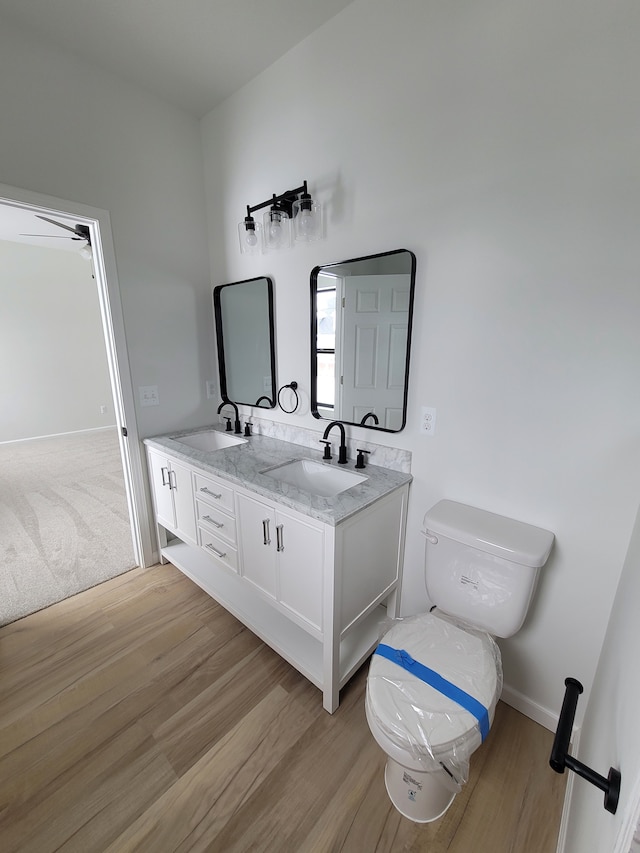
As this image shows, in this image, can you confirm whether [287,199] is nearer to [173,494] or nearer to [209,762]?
[173,494]

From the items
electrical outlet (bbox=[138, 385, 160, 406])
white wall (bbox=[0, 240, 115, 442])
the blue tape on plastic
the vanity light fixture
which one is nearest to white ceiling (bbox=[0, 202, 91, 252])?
white wall (bbox=[0, 240, 115, 442])

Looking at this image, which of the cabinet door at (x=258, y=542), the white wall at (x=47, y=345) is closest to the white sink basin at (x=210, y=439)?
the cabinet door at (x=258, y=542)

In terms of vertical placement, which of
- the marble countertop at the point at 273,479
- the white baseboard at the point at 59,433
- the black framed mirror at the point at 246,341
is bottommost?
the white baseboard at the point at 59,433

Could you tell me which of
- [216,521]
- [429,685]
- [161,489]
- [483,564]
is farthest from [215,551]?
[483,564]

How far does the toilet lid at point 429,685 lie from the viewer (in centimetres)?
96

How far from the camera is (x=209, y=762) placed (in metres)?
1.25

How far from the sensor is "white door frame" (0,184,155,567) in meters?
1.73

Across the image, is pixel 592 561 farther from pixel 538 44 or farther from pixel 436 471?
pixel 538 44

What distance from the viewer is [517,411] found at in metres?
1.30

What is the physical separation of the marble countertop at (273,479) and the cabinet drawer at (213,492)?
6 cm

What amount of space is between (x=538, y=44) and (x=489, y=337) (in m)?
0.91

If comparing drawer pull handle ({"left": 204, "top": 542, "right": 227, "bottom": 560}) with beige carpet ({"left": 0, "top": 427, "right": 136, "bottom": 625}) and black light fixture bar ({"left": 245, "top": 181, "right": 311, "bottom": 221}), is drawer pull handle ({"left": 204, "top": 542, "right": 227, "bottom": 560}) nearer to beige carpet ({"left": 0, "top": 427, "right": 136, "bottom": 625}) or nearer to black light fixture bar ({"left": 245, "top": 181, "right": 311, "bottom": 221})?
beige carpet ({"left": 0, "top": 427, "right": 136, "bottom": 625})

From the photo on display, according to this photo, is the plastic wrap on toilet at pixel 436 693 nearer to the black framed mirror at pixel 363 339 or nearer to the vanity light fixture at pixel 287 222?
the black framed mirror at pixel 363 339

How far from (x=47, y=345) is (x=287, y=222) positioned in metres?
5.10
